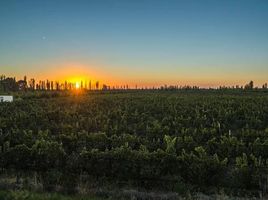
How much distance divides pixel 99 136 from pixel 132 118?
511 inches

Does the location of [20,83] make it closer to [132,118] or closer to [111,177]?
[132,118]

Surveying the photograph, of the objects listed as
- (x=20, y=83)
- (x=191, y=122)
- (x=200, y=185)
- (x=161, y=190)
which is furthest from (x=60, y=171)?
(x=20, y=83)

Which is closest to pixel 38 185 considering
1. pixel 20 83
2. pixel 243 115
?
pixel 243 115

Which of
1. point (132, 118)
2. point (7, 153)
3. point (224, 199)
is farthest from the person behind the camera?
point (132, 118)

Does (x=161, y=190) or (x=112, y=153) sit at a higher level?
(x=112, y=153)

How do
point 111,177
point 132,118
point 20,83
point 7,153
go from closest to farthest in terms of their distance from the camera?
point 111,177
point 7,153
point 132,118
point 20,83

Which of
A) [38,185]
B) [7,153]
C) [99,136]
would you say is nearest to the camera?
[38,185]

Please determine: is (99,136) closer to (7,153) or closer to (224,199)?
(7,153)

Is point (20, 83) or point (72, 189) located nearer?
point (72, 189)

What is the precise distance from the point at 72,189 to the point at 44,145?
4.30 meters

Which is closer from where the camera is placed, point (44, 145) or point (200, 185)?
point (200, 185)

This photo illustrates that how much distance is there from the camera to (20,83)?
139750 millimetres

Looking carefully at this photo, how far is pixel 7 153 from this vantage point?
47.3 ft

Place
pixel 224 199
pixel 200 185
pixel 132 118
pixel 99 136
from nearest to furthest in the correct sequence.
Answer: pixel 224 199 → pixel 200 185 → pixel 99 136 → pixel 132 118
